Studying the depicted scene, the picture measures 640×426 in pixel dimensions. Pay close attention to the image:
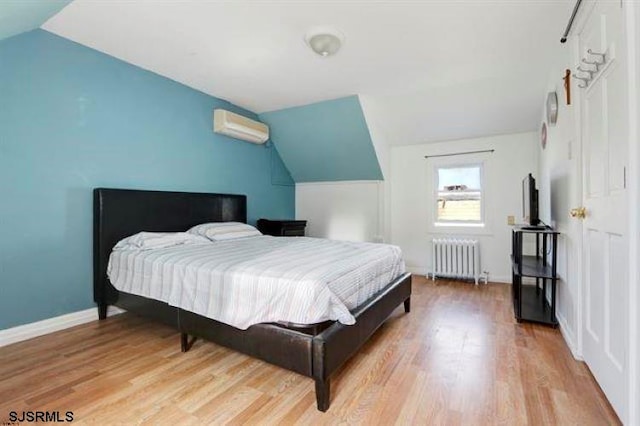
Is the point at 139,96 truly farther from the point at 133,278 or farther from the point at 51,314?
the point at 51,314

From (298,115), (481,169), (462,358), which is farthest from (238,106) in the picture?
(462,358)

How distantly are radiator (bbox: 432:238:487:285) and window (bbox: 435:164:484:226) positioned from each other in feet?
1.30

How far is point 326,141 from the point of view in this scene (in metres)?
4.50

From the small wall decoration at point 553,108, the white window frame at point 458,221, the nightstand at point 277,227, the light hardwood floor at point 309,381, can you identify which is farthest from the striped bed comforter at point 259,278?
the white window frame at point 458,221

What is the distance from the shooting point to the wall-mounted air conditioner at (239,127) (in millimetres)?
3828

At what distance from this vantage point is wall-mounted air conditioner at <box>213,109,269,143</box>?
3.83m

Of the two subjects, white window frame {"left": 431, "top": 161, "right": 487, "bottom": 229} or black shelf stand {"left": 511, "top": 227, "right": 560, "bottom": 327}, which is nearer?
black shelf stand {"left": 511, "top": 227, "right": 560, "bottom": 327}

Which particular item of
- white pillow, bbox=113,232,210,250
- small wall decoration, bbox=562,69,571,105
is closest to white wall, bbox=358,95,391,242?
A: small wall decoration, bbox=562,69,571,105

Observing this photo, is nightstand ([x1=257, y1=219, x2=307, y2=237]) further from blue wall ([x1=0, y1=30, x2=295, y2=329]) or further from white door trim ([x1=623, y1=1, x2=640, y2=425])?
white door trim ([x1=623, y1=1, x2=640, y2=425])

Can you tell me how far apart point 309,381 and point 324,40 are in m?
2.56

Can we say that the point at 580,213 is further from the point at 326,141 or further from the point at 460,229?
the point at 326,141

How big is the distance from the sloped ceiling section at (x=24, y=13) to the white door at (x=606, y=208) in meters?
3.19

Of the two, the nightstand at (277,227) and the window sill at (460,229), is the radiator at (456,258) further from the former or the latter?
the nightstand at (277,227)

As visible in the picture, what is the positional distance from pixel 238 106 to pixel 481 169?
3.63 metres
